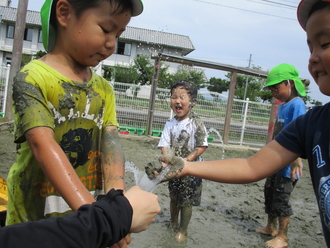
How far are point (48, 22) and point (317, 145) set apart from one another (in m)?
1.44

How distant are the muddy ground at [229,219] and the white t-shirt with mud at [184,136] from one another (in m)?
0.90

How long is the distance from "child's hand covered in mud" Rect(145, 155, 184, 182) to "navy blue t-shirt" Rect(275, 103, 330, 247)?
0.62 meters

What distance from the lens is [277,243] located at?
3.24m

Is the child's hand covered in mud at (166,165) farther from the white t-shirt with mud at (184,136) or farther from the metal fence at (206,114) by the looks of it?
the metal fence at (206,114)

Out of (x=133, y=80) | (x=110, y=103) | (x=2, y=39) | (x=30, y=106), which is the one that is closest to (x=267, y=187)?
(x=110, y=103)

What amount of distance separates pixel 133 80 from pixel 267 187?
22.4 m

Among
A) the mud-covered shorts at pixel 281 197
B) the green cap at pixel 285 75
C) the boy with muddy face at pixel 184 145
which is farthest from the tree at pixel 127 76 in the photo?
the mud-covered shorts at pixel 281 197

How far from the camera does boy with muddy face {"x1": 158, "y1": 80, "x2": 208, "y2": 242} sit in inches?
128

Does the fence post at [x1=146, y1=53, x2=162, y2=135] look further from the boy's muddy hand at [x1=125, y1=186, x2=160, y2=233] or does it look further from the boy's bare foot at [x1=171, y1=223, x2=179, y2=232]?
the boy's muddy hand at [x1=125, y1=186, x2=160, y2=233]

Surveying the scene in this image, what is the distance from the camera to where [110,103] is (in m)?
1.68

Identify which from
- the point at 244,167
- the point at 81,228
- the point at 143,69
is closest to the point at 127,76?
the point at 143,69

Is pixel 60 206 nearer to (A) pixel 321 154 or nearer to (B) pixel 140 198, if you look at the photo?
(B) pixel 140 198

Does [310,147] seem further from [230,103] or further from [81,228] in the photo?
[230,103]

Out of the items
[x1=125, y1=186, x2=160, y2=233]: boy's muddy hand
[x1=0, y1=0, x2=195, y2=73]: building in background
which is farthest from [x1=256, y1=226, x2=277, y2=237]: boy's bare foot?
[x1=0, y1=0, x2=195, y2=73]: building in background
